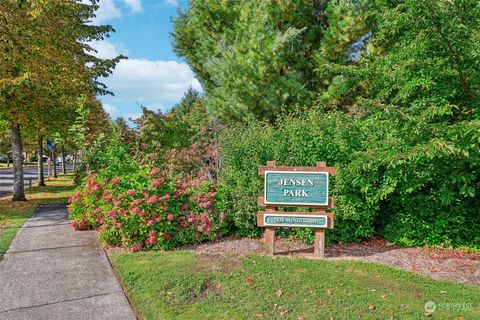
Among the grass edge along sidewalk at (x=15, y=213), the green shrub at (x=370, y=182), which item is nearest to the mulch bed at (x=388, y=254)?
the green shrub at (x=370, y=182)

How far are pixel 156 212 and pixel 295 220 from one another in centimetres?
226

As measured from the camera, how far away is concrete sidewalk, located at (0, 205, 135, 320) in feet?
11.9

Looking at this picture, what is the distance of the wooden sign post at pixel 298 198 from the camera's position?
210 inches

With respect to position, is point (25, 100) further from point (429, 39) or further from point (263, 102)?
point (429, 39)

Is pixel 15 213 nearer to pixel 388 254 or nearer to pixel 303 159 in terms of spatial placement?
pixel 303 159

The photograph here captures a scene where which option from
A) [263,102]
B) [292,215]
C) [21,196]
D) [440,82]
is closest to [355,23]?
[263,102]

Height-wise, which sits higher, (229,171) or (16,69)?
(16,69)

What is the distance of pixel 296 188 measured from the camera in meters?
5.42

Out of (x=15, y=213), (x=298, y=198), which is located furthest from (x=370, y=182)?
(x=15, y=213)

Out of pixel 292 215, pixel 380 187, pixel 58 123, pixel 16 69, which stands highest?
pixel 16 69

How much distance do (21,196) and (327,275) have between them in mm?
10983

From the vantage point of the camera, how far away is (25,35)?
10219mm

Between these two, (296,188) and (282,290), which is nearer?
(282,290)

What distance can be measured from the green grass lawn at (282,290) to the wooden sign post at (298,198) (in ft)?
1.59
